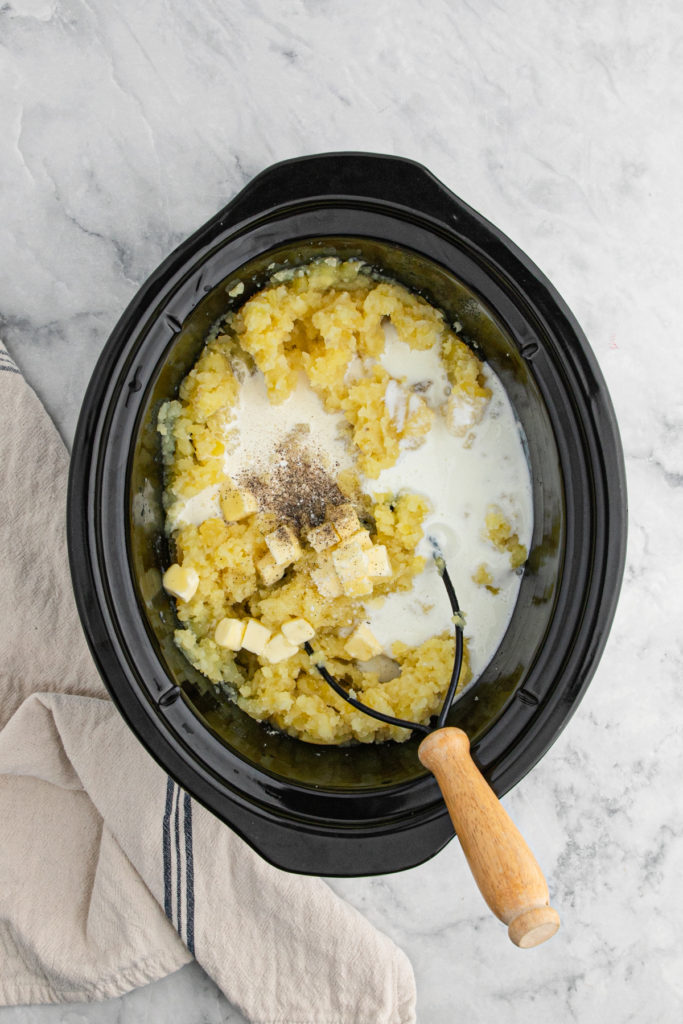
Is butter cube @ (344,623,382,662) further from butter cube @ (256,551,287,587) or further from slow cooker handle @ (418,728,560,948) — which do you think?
slow cooker handle @ (418,728,560,948)

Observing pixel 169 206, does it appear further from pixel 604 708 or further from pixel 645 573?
pixel 604 708

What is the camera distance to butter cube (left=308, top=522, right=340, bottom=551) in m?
1.21

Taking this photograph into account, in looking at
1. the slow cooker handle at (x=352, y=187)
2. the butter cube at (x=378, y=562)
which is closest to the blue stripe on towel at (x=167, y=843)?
the butter cube at (x=378, y=562)

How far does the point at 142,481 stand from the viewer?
1.16m

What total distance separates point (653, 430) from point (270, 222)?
2.42 feet

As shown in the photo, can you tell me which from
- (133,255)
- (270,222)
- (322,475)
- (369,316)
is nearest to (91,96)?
(133,255)

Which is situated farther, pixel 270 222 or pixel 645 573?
pixel 645 573

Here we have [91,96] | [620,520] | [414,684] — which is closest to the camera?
[620,520]

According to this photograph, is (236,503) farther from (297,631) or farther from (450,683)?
(450,683)

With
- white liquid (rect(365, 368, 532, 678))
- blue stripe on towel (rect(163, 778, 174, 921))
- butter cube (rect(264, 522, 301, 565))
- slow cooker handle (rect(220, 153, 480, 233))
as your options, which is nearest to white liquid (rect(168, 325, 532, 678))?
white liquid (rect(365, 368, 532, 678))

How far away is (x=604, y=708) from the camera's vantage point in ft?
4.59

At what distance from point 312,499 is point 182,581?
0.77 feet

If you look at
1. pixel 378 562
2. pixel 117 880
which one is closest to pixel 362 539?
pixel 378 562

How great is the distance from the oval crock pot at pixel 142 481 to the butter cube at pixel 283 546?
7.5 inches
